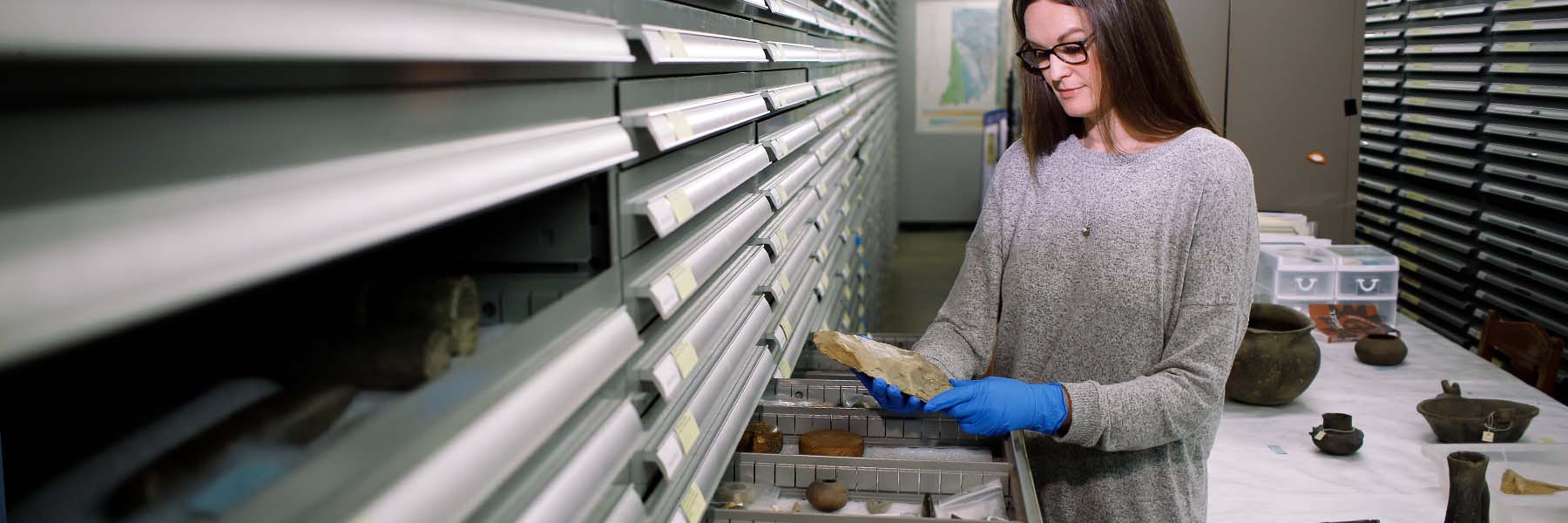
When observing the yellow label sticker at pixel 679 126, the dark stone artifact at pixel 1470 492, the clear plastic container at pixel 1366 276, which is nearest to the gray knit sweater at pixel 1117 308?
the dark stone artifact at pixel 1470 492

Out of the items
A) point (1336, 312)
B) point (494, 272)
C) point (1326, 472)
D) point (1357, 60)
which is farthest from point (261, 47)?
point (1357, 60)

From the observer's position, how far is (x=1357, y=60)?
501cm

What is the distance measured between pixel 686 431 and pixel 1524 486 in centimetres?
223

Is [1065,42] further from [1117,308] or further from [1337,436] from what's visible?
[1337,436]

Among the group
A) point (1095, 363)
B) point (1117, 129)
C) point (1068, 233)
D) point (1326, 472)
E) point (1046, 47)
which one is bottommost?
point (1326, 472)

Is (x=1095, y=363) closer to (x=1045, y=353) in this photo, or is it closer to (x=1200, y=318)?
(x=1045, y=353)

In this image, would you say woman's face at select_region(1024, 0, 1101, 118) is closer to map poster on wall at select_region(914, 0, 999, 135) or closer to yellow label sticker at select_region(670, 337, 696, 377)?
yellow label sticker at select_region(670, 337, 696, 377)

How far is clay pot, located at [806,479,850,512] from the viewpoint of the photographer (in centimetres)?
181

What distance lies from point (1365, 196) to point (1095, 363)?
699 cm

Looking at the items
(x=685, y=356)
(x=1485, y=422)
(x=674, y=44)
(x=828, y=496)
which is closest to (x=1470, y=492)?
(x=1485, y=422)

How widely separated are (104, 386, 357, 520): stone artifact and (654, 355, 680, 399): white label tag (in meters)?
0.61

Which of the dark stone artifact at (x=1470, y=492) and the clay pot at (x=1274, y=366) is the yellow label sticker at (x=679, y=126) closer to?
the dark stone artifact at (x=1470, y=492)

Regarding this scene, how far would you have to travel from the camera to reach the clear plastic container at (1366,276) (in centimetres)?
420

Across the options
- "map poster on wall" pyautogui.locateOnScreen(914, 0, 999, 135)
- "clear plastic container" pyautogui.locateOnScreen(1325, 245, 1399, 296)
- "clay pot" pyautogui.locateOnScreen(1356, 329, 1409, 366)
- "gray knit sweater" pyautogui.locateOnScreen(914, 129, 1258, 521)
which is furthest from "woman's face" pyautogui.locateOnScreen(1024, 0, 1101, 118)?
"map poster on wall" pyautogui.locateOnScreen(914, 0, 999, 135)
